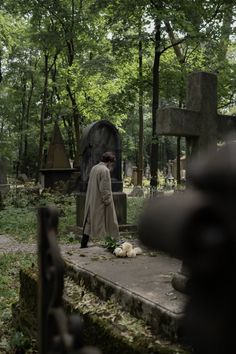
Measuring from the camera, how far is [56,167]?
19500mm

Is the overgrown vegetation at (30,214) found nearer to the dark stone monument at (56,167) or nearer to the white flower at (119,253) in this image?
the dark stone monument at (56,167)

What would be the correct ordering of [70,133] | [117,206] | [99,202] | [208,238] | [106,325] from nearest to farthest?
[208,238], [106,325], [99,202], [117,206], [70,133]

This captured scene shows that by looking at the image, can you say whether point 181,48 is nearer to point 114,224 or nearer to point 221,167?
point 114,224

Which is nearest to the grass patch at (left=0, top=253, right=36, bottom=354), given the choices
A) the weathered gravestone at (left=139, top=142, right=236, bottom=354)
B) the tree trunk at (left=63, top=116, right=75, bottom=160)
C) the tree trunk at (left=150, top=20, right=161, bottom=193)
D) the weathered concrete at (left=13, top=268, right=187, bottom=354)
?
the weathered concrete at (left=13, top=268, right=187, bottom=354)

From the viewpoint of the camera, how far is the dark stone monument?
19203 mm

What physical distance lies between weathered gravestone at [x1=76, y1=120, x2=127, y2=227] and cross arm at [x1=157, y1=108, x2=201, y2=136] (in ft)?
26.2

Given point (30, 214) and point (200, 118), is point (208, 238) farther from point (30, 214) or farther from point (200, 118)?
point (30, 214)

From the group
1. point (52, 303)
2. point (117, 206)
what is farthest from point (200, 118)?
point (117, 206)

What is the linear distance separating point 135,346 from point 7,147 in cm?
3161

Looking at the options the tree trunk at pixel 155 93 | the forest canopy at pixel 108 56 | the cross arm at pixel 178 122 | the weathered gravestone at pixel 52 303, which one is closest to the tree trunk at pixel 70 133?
the forest canopy at pixel 108 56

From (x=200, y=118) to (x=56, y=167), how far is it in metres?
15.9

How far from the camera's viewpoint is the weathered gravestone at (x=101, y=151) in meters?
11.9

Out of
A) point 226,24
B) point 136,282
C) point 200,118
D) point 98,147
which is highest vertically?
point 226,24

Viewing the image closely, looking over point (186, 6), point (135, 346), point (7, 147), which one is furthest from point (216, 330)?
point (7, 147)
